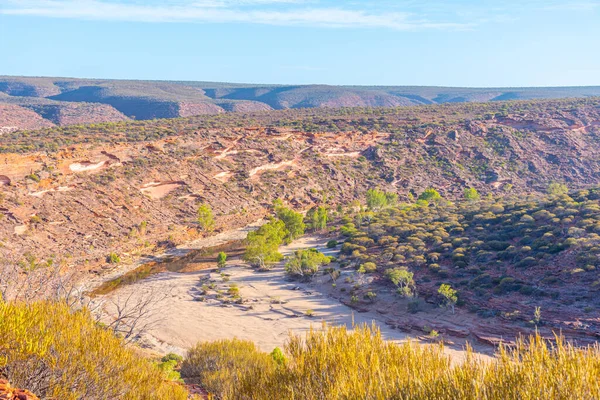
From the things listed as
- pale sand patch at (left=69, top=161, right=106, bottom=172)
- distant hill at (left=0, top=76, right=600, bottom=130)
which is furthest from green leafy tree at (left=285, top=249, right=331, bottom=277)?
distant hill at (left=0, top=76, right=600, bottom=130)

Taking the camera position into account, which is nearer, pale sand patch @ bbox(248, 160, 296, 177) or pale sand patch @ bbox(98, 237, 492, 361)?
pale sand patch @ bbox(98, 237, 492, 361)

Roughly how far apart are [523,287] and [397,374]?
58.2 ft

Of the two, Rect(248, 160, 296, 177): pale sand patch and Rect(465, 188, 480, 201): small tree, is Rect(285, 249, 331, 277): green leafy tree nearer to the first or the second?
Rect(248, 160, 296, 177): pale sand patch

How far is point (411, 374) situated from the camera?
17.8 feet

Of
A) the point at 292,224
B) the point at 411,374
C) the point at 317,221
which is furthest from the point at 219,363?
the point at 317,221

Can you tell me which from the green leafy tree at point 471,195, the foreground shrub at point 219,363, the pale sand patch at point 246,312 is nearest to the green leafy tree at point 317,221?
the pale sand patch at point 246,312

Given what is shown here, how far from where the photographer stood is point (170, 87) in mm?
133500

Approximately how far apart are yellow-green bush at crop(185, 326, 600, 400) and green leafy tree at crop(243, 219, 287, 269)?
2276cm

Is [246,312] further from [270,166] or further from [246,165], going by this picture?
[270,166]

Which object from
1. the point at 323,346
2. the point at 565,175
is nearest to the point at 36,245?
the point at 323,346

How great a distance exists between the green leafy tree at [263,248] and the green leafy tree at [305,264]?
6.90ft

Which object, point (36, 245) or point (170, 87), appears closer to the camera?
point (36, 245)

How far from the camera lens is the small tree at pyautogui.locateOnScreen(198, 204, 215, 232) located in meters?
37.9

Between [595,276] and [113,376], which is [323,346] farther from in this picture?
[595,276]
